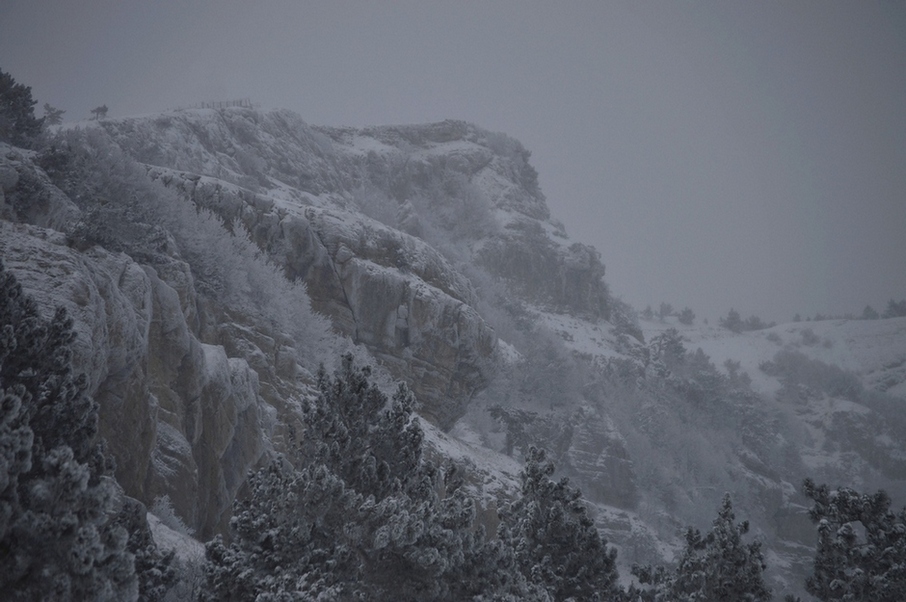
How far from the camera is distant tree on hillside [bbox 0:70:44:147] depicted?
2958cm

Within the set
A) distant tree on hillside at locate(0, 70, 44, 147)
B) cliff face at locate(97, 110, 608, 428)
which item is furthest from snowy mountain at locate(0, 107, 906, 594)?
distant tree on hillside at locate(0, 70, 44, 147)

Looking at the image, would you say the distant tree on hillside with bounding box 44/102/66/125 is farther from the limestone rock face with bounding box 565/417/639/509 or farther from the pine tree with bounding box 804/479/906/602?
the pine tree with bounding box 804/479/906/602

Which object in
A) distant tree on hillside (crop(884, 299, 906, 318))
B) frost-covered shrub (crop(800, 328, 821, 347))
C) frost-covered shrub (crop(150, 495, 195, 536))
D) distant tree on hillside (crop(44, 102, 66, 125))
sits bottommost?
frost-covered shrub (crop(150, 495, 195, 536))

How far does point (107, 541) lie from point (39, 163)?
82.0ft

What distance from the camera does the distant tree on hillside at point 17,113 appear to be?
29578 mm

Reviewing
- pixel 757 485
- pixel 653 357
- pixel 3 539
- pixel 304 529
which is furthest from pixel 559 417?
pixel 3 539

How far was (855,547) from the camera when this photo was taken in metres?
12.3

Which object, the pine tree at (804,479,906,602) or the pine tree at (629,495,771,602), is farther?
the pine tree at (629,495,771,602)

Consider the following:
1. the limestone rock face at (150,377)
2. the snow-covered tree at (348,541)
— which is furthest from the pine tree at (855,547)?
the limestone rock face at (150,377)

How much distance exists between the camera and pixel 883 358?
341 feet

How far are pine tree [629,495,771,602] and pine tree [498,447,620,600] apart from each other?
203cm

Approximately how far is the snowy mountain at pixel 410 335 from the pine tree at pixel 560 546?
14.1 feet

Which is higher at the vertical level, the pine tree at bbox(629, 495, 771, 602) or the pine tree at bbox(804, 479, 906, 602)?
the pine tree at bbox(804, 479, 906, 602)

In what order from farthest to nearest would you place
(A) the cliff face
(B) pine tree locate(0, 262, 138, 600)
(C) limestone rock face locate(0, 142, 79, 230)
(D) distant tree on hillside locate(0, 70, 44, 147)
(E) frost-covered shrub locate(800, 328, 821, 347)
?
(E) frost-covered shrub locate(800, 328, 821, 347) → (A) the cliff face → (D) distant tree on hillside locate(0, 70, 44, 147) → (C) limestone rock face locate(0, 142, 79, 230) → (B) pine tree locate(0, 262, 138, 600)
